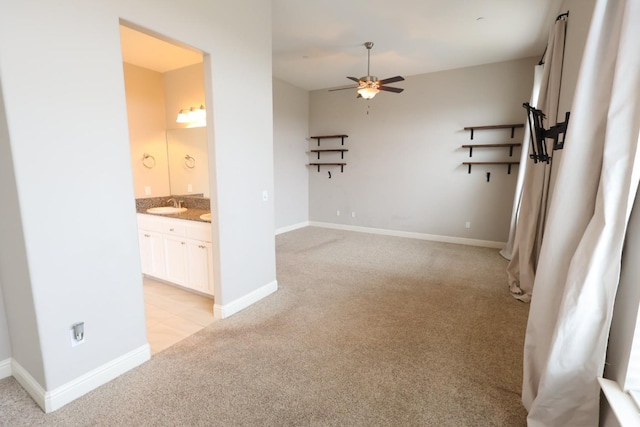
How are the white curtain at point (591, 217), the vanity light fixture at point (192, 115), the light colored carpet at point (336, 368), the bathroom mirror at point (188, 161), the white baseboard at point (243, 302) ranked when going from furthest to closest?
the bathroom mirror at point (188, 161) < the vanity light fixture at point (192, 115) < the white baseboard at point (243, 302) < the light colored carpet at point (336, 368) < the white curtain at point (591, 217)

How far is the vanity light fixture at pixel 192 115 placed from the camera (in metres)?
3.84

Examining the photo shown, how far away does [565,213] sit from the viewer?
150cm

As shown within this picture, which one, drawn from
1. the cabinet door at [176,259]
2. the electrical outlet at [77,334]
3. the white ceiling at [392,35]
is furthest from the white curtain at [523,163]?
the electrical outlet at [77,334]

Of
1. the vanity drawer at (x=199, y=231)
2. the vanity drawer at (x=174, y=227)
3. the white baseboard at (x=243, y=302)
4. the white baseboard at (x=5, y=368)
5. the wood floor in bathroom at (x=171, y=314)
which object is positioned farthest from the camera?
the vanity drawer at (x=174, y=227)

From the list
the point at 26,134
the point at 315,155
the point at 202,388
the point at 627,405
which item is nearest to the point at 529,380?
the point at 627,405

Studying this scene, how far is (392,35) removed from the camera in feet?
12.7

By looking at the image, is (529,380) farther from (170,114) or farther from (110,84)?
(170,114)

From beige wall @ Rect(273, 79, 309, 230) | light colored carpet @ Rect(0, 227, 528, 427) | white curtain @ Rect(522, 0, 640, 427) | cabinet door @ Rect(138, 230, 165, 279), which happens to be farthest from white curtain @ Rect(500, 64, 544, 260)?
cabinet door @ Rect(138, 230, 165, 279)

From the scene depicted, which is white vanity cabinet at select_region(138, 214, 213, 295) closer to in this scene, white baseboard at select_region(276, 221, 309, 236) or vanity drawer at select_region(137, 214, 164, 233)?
vanity drawer at select_region(137, 214, 164, 233)

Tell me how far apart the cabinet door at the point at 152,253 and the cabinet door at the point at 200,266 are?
509 millimetres

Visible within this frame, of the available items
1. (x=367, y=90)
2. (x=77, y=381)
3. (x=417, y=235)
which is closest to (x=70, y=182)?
(x=77, y=381)

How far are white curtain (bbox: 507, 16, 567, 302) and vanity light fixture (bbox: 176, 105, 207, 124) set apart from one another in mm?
3814

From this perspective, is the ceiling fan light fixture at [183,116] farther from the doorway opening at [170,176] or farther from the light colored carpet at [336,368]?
the light colored carpet at [336,368]

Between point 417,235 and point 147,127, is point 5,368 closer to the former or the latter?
point 147,127
